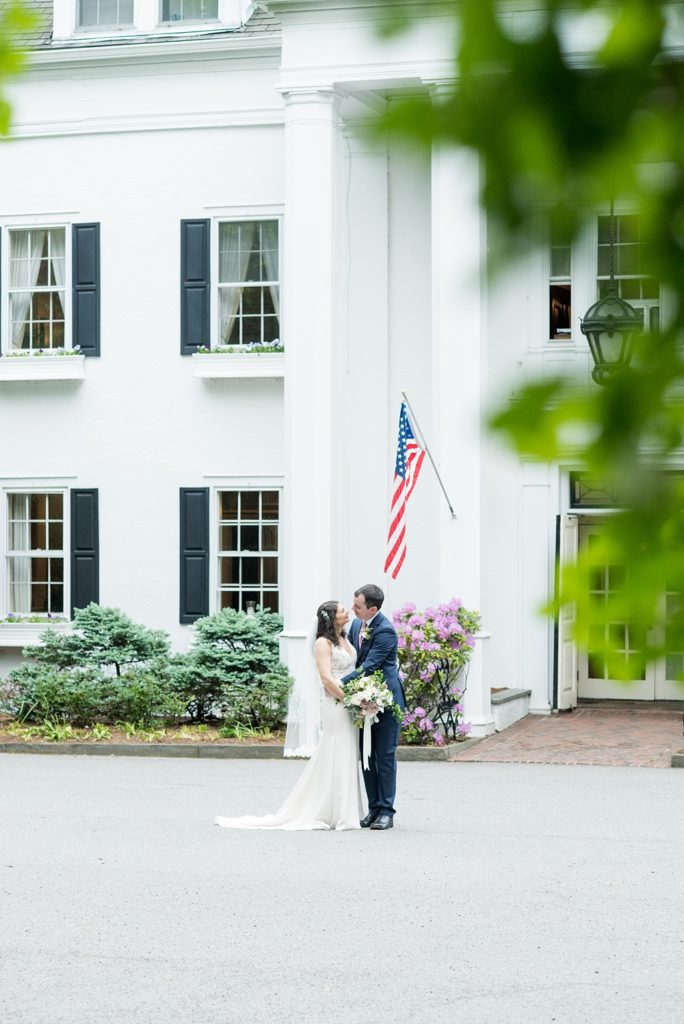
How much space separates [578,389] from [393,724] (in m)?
11.8

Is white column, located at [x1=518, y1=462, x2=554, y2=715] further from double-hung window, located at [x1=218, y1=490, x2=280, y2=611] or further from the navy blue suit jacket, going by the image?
the navy blue suit jacket

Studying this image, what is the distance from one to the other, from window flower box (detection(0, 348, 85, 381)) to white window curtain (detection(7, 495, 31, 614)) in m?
1.68

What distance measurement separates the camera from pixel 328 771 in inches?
500

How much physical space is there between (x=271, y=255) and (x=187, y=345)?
150 cm

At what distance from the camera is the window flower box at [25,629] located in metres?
20.9

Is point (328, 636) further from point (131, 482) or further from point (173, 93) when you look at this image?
point (173, 93)

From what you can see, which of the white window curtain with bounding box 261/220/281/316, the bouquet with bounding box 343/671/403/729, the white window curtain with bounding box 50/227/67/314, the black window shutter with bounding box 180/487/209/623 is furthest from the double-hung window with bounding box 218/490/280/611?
the bouquet with bounding box 343/671/403/729

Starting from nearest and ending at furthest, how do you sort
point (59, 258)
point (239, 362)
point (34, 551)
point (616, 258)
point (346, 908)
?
point (616, 258) → point (346, 908) → point (239, 362) → point (59, 258) → point (34, 551)

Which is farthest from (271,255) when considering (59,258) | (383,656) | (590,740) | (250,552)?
(383,656)

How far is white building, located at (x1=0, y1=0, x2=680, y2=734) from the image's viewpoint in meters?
20.2

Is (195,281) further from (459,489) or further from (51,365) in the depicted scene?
(459,489)

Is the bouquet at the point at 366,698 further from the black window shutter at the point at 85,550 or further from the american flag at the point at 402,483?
the black window shutter at the point at 85,550

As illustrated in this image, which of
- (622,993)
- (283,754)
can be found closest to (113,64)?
(283,754)

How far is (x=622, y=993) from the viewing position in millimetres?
7207
